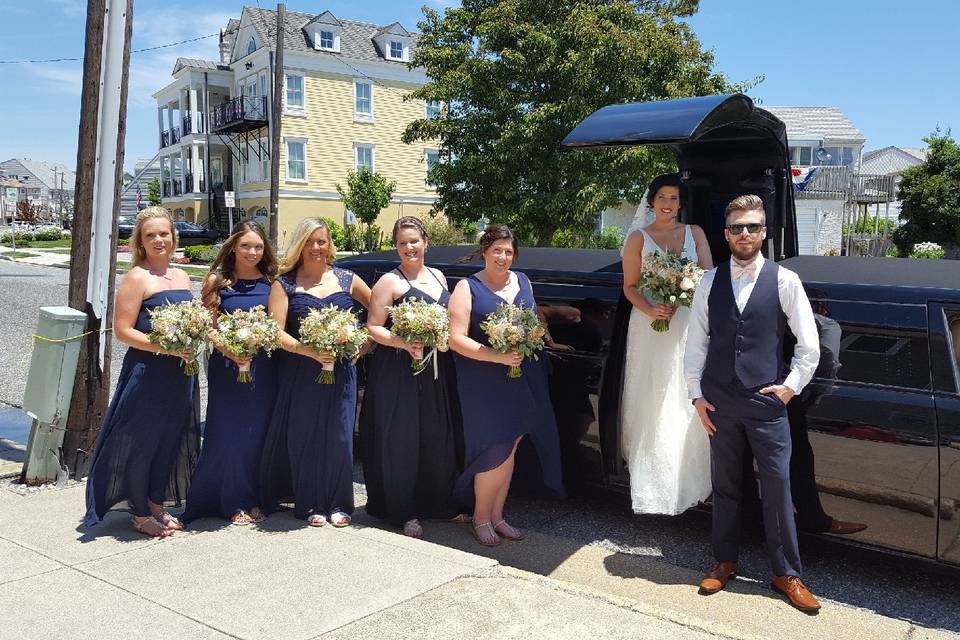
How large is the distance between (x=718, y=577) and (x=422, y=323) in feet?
6.74

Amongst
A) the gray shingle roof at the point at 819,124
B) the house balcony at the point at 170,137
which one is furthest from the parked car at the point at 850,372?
the gray shingle roof at the point at 819,124

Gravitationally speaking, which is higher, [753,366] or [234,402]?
[753,366]

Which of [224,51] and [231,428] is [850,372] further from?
[224,51]

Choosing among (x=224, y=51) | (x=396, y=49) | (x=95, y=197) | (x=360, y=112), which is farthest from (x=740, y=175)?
(x=224, y=51)

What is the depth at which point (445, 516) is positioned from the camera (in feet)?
17.1

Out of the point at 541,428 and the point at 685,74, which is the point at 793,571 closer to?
the point at 541,428

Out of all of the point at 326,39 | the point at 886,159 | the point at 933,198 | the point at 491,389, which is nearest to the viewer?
the point at 491,389

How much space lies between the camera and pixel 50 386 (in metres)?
5.56

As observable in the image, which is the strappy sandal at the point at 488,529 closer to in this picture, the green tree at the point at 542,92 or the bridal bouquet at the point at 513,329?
the bridal bouquet at the point at 513,329

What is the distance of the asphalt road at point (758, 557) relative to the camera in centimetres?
409

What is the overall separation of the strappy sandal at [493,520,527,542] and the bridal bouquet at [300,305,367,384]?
139cm

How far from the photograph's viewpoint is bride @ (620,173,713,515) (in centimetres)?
456

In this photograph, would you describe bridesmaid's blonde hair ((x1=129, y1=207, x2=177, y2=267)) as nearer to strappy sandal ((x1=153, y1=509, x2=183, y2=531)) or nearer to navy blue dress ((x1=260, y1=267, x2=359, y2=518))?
navy blue dress ((x1=260, y1=267, x2=359, y2=518))

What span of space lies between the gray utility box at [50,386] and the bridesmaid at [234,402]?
1421 mm
